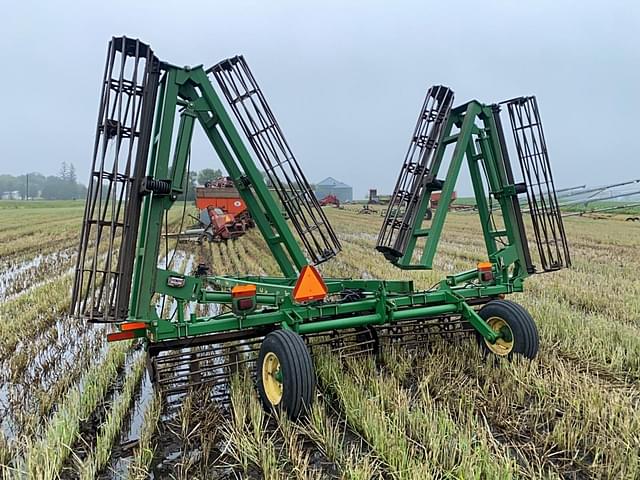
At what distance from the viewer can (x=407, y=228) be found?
205 inches

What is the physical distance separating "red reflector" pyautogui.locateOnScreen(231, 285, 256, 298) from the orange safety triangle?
38 centimetres

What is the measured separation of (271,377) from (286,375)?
1.22ft

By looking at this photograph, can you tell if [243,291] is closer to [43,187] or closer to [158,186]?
[158,186]

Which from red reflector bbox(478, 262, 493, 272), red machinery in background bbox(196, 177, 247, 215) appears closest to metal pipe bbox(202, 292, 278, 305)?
red reflector bbox(478, 262, 493, 272)

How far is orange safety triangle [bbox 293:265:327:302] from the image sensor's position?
13.4 feet

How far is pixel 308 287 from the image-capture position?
414 centimetres

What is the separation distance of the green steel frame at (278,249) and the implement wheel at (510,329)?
145mm

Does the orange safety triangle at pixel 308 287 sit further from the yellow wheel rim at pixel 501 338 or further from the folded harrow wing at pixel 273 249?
the yellow wheel rim at pixel 501 338

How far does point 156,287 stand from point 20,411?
133 cm

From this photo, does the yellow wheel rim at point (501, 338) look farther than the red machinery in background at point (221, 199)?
No

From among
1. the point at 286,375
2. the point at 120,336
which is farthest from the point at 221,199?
the point at 286,375

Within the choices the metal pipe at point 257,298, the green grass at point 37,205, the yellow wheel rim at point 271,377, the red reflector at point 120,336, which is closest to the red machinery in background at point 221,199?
the metal pipe at point 257,298

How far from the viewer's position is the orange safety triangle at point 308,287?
4094 millimetres

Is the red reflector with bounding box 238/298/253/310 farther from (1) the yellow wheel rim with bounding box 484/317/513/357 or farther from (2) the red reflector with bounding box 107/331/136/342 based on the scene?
(1) the yellow wheel rim with bounding box 484/317/513/357
